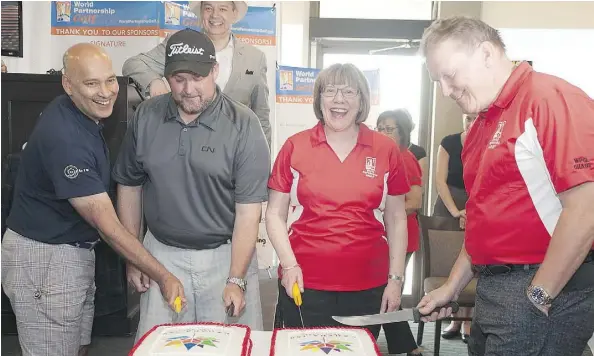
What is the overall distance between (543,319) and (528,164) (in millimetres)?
344

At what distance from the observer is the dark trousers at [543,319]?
1275mm

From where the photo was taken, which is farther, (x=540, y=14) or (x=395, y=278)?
(x=540, y=14)

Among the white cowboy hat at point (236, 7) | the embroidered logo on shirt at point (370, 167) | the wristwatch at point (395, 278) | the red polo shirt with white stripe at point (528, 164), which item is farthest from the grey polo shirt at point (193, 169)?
the white cowboy hat at point (236, 7)

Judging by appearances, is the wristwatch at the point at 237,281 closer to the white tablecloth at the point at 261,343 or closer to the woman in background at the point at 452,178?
the white tablecloth at the point at 261,343

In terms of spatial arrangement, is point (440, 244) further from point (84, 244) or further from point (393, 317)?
point (84, 244)

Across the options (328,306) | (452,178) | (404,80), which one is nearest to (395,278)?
(328,306)

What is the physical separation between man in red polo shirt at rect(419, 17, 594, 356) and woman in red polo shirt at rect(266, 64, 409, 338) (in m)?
0.49

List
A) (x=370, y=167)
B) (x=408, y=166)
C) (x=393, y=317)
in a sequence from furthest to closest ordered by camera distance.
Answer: (x=408, y=166) < (x=370, y=167) < (x=393, y=317)

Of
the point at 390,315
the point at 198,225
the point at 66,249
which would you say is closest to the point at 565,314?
the point at 390,315

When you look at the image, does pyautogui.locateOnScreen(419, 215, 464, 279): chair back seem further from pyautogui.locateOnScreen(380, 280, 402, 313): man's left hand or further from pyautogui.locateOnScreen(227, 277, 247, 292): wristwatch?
pyautogui.locateOnScreen(227, 277, 247, 292): wristwatch

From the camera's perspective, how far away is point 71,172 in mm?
1833

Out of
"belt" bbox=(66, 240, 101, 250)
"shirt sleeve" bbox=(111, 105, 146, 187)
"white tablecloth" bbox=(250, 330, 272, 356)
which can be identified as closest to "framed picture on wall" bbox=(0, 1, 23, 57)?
"belt" bbox=(66, 240, 101, 250)

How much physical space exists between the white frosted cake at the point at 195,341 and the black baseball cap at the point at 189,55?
0.81m

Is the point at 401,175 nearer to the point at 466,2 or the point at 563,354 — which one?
the point at 563,354
